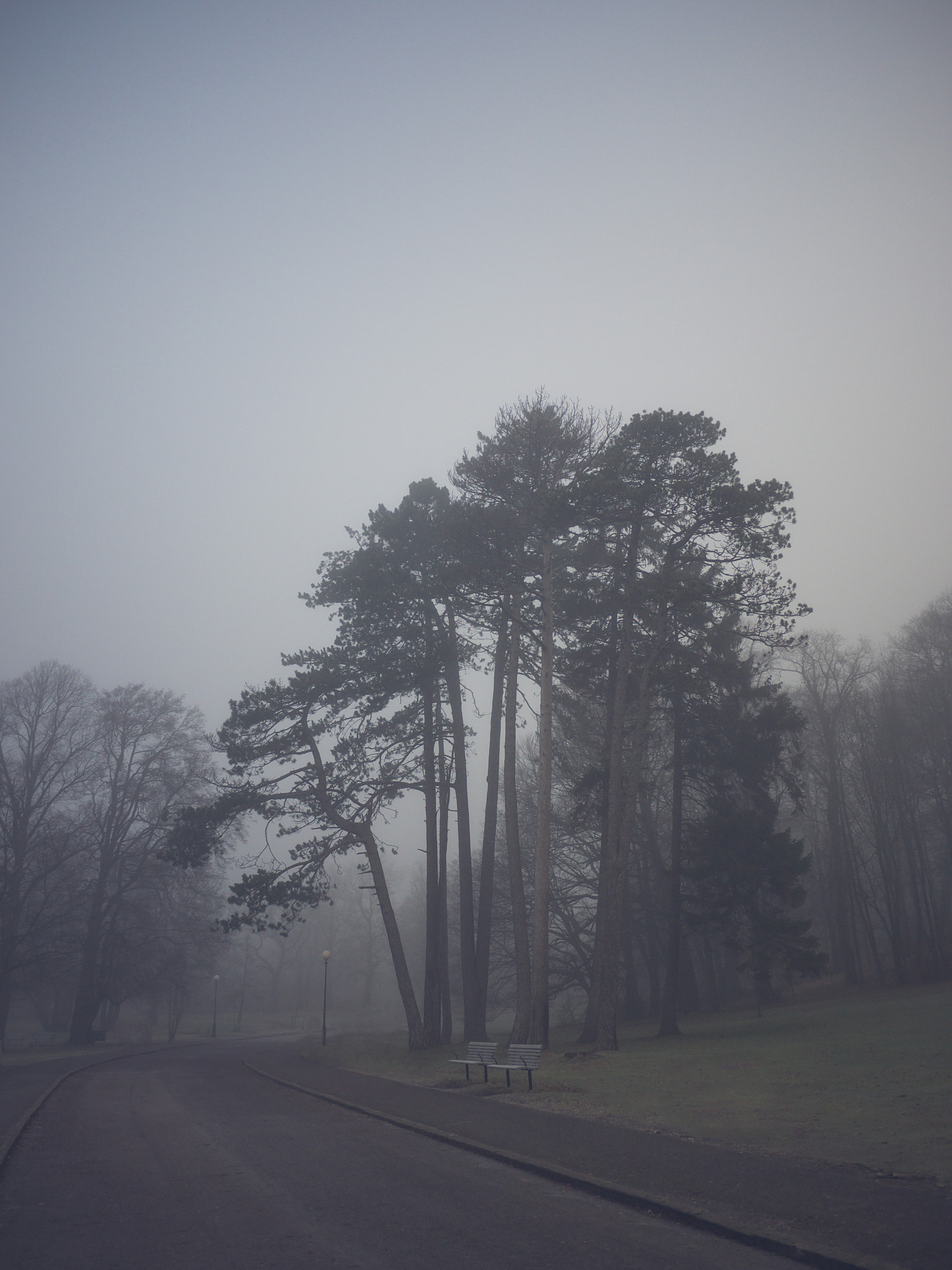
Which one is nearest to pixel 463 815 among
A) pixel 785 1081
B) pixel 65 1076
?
pixel 65 1076

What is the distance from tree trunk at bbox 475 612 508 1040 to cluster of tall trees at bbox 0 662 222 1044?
14040mm

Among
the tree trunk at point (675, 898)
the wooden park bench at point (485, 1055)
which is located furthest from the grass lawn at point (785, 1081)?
the tree trunk at point (675, 898)

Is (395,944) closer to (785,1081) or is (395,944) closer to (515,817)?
(515,817)

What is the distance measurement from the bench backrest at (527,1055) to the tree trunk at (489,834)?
10057 mm

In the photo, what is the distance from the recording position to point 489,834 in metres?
25.3

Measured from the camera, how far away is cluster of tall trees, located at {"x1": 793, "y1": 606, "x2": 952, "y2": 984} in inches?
1284

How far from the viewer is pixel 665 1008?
2536cm

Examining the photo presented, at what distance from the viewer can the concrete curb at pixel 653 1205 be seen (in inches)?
212

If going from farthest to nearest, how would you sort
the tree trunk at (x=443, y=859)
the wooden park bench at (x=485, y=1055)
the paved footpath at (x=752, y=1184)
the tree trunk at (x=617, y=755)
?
1. the tree trunk at (x=443, y=859)
2. the tree trunk at (x=617, y=755)
3. the wooden park bench at (x=485, y=1055)
4. the paved footpath at (x=752, y=1184)

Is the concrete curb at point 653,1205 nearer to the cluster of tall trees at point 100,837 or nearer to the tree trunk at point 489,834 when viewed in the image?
the tree trunk at point 489,834

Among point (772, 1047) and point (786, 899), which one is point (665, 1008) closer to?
point (786, 899)

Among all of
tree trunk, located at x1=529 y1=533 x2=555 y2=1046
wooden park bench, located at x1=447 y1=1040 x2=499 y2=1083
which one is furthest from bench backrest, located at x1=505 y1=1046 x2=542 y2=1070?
tree trunk, located at x1=529 y1=533 x2=555 y2=1046

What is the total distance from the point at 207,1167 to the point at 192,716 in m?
29.9

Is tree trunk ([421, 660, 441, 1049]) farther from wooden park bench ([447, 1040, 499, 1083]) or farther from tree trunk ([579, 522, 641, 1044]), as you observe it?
wooden park bench ([447, 1040, 499, 1083])
